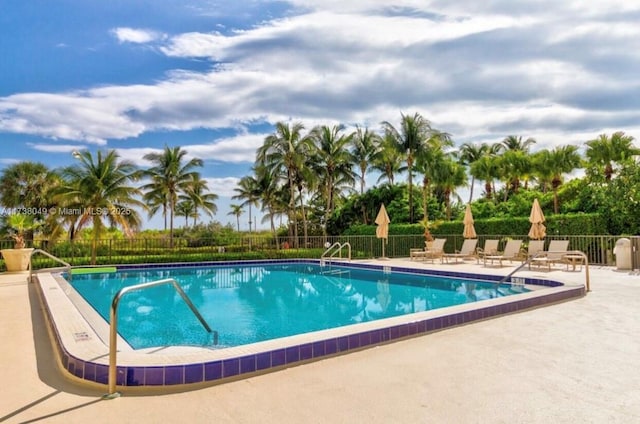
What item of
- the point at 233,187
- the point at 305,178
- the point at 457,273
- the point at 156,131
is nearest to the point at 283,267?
the point at 457,273

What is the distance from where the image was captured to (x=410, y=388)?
329 centimetres

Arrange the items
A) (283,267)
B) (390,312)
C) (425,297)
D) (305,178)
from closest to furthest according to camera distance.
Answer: (390,312), (425,297), (283,267), (305,178)

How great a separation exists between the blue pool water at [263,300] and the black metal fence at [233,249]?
8.73ft

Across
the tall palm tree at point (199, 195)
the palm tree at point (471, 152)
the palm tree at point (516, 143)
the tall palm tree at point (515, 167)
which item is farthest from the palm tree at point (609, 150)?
the tall palm tree at point (199, 195)

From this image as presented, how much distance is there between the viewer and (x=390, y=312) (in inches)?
315

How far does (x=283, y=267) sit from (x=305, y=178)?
11.3 metres

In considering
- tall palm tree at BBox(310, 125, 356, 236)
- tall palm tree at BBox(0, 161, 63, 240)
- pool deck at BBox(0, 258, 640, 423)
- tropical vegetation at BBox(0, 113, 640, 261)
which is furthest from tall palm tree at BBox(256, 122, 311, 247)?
pool deck at BBox(0, 258, 640, 423)

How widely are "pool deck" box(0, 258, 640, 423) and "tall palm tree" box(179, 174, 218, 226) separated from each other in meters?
24.2

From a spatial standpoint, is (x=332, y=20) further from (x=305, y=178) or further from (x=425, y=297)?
(x=305, y=178)

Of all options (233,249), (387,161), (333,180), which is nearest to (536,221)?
(233,249)

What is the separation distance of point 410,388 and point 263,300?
662cm

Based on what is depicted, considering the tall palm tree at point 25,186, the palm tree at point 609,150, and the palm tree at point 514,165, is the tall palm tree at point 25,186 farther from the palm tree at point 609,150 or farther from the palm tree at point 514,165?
the palm tree at point 609,150

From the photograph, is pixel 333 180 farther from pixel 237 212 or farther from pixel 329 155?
pixel 237 212

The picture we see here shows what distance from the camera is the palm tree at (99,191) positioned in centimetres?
1806
